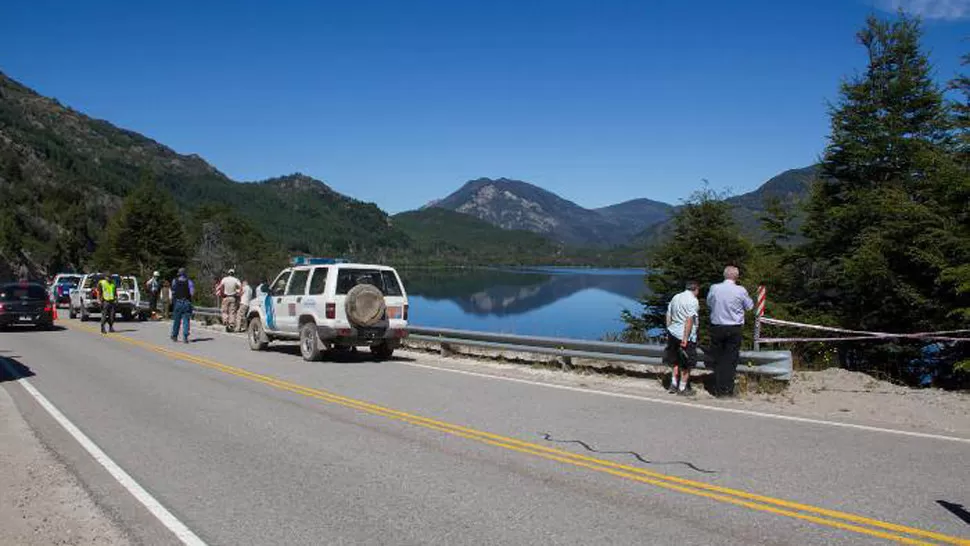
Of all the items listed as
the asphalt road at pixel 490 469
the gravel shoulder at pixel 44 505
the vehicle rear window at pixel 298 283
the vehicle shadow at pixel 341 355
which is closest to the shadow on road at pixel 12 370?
the asphalt road at pixel 490 469

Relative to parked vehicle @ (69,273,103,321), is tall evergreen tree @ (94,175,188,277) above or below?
above

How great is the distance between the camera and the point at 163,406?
1032 cm

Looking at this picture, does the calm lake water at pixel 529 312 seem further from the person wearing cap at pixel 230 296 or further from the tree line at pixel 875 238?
the person wearing cap at pixel 230 296

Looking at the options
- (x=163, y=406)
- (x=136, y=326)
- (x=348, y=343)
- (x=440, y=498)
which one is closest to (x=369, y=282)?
(x=348, y=343)

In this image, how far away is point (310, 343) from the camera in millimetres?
15875

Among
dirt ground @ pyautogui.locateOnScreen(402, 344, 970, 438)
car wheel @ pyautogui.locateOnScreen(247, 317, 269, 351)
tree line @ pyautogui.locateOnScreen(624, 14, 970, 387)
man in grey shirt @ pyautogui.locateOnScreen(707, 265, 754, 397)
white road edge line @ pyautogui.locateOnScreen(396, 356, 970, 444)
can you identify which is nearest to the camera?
white road edge line @ pyautogui.locateOnScreen(396, 356, 970, 444)

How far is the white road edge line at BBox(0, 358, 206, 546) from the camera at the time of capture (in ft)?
16.9

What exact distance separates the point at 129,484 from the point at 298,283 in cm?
1072

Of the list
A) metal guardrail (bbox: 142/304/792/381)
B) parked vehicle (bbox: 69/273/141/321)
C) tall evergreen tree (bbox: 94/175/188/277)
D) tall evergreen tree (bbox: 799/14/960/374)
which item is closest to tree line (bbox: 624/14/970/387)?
tall evergreen tree (bbox: 799/14/960/374)

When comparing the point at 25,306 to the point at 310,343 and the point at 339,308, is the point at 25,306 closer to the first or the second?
the point at 310,343

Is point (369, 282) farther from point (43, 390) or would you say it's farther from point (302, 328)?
point (43, 390)

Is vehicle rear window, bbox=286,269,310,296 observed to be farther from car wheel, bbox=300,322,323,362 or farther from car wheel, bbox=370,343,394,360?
car wheel, bbox=370,343,394,360

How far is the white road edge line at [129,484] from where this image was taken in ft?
16.9

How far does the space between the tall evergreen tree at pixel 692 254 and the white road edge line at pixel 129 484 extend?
23114mm
